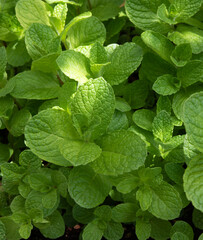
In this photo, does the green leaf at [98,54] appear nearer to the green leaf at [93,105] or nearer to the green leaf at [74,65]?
the green leaf at [74,65]

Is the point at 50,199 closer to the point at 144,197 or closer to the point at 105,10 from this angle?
the point at 144,197

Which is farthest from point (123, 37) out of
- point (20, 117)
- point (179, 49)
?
point (20, 117)

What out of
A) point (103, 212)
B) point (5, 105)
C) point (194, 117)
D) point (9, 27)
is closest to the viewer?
point (194, 117)

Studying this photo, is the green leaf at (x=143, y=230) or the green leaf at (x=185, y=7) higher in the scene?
the green leaf at (x=185, y=7)

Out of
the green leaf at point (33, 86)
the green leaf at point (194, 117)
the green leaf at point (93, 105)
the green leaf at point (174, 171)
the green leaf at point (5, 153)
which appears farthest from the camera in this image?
the green leaf at point (5, 153)

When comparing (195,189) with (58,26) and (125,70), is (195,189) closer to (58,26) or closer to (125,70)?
(125,70)

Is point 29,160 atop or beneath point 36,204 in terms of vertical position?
atop

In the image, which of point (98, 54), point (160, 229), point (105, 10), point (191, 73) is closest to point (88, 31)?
point (98, 54)

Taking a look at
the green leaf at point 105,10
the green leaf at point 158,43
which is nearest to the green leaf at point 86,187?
the green leaf at point 158,43
